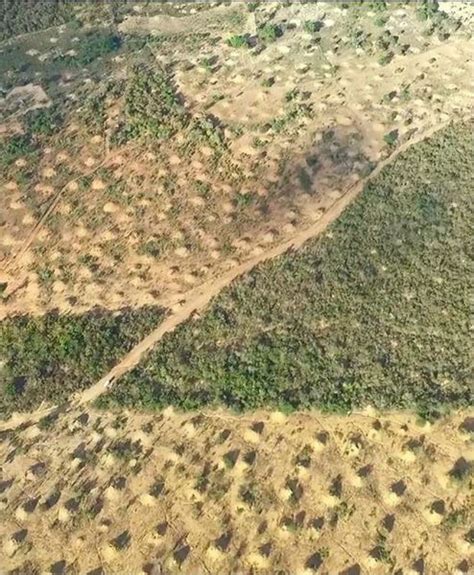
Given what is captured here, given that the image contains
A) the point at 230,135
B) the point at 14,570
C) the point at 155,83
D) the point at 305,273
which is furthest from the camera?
the point at 155,83

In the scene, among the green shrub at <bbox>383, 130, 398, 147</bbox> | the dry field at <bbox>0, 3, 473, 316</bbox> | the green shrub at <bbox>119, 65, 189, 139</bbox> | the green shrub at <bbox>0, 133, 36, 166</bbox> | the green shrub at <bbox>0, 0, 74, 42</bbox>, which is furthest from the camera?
the green shrub at <bbox>0, 0, 74, 42</bbox>

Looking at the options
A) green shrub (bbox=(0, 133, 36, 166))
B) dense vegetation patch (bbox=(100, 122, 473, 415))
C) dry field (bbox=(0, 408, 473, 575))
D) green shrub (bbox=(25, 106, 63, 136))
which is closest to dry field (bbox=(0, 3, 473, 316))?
green shrub (bbox=(0, 133, 36, 166))

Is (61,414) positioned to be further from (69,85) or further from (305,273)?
(69,85)

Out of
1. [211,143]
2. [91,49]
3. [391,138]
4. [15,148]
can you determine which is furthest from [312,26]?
[15,148]

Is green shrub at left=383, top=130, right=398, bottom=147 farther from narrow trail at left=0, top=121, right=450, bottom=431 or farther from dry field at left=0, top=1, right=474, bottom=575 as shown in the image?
narrow trail at left=0, top=121, right=450, bottom=431

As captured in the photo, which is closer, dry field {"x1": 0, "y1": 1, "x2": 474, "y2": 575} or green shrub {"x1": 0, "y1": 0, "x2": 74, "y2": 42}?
dry field {"x1": 0, "y1": 1, "x2": 474, "y2": 575}

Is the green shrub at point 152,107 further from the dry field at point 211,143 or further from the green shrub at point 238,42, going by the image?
the green shrub at point 238,42

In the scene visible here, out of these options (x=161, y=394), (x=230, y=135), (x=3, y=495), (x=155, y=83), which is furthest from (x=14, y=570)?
(x=155, y=83)
